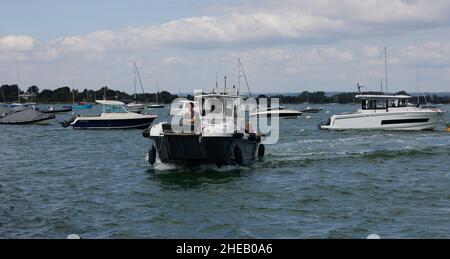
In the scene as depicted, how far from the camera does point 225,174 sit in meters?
25.8

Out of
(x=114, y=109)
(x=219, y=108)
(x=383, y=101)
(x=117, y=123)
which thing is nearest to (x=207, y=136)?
(x=219, y=108)

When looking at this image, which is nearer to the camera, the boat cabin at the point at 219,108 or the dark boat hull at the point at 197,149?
the dark boat hull at the point at 197,149

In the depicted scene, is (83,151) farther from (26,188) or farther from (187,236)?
(187,236)

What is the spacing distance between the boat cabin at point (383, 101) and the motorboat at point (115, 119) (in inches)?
708

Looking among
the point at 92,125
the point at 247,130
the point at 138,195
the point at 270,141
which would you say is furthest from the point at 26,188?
the point at 92,125

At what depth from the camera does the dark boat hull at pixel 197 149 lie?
25.3 meters

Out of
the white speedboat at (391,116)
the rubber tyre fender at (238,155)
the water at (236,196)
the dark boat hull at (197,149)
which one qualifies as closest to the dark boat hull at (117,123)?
the white speedboat at (391,116)

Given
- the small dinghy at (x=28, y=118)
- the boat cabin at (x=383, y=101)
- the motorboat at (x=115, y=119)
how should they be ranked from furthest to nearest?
the small dinghy at (x=28, y=118), the motorboat at (x=115, y=119), the boat cabin at (x=383, y=101)

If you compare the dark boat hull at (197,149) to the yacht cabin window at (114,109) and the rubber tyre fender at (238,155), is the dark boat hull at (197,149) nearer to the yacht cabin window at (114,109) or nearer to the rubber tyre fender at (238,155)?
the rubber tyre fender at (238,155)

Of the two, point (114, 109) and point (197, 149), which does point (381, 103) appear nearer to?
point (114, 109)

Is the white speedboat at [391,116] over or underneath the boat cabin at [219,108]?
underneath

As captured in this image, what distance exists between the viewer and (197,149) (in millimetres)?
25531

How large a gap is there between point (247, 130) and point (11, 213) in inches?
466

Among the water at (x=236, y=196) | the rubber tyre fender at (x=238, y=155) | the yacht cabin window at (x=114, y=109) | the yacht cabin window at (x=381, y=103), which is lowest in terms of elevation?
the water at (x=236, y=196)
